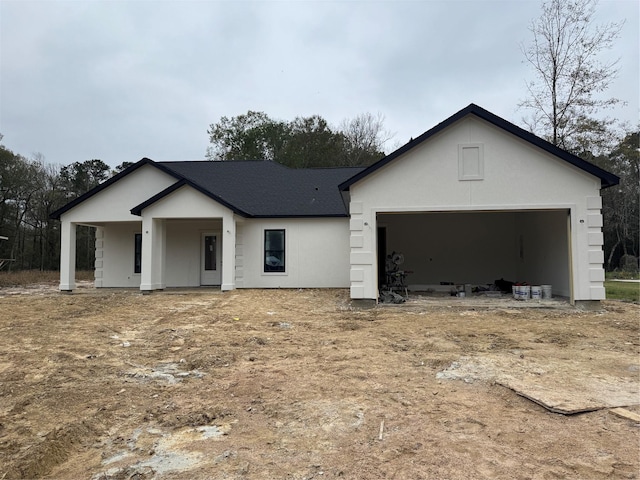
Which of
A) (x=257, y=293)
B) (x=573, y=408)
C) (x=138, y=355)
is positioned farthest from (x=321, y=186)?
(x=573, y=408)

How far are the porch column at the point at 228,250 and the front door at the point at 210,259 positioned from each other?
2434 mm

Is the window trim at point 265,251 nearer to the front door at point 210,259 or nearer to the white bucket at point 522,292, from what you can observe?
the front door at point 210,259

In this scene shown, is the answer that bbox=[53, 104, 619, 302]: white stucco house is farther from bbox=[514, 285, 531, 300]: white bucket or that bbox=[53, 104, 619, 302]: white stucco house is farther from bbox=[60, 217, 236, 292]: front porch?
bbox=[514, 285, 531, 300]: white bucket

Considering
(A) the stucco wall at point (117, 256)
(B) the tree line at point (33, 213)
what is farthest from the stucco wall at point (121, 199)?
(B) the tree line at point (33, 213)

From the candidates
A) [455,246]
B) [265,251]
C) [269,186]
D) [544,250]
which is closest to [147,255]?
[265,251]

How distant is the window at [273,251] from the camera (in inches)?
650

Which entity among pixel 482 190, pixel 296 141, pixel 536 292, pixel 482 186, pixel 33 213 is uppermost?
pixel 296 141

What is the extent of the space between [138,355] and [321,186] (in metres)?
13.0

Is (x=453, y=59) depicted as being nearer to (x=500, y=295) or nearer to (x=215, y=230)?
(x=500, y=295)

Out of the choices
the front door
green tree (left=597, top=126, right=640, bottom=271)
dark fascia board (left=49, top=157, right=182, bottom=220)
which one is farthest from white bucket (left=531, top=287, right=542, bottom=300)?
green tree (left=597, top=126, right=640, bottom=271)

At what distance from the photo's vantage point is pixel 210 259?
1733cm

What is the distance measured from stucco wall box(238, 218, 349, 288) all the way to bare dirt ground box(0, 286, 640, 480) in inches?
260

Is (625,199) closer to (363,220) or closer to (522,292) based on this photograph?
(522,292)

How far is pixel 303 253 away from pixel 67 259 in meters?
9.00
